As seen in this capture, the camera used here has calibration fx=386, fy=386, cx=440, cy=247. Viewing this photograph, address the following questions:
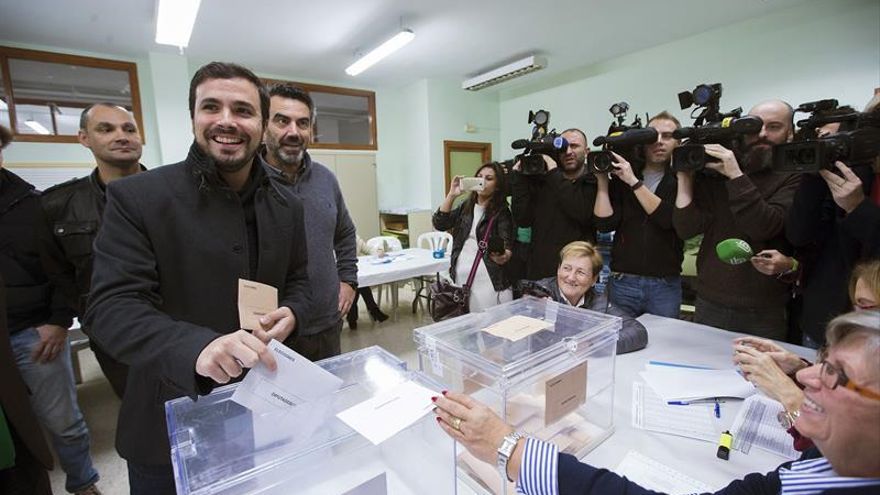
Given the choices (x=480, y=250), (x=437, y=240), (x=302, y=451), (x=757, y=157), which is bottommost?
(x=437, y=240)

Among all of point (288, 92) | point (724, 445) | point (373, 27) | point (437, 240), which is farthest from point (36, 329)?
point (373, 27)

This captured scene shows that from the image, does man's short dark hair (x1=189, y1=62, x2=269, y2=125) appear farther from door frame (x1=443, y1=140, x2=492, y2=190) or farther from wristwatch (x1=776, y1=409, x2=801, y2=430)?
door frame (x1=443, y1=140, x2=492, y2=190)

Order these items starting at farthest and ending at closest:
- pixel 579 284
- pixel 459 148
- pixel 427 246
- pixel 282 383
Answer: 1. pixel 459 148
2. pixel 427 246
3. pixel 579 284
4. pixel 282 383

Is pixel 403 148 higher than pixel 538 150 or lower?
higher

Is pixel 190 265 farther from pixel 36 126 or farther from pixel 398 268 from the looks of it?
pixel 36 126

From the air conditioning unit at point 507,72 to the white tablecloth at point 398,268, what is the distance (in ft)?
8.99

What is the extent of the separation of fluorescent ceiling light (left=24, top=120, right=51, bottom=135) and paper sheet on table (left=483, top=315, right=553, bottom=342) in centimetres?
536

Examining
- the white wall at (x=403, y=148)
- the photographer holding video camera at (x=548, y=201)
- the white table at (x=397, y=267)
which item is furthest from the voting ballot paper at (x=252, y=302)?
the white wall at (x=403, y=148)

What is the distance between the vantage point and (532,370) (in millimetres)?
854

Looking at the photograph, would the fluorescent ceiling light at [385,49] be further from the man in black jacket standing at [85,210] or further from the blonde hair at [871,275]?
the blonde hair at [871,275]

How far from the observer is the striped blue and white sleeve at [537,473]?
2.36ft

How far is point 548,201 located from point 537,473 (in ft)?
5.66

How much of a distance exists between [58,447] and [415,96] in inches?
214

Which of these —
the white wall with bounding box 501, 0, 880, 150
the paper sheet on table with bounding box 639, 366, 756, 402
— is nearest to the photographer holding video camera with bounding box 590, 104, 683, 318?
the paper sheet on table with bounding box 639, 366, 756, 402
